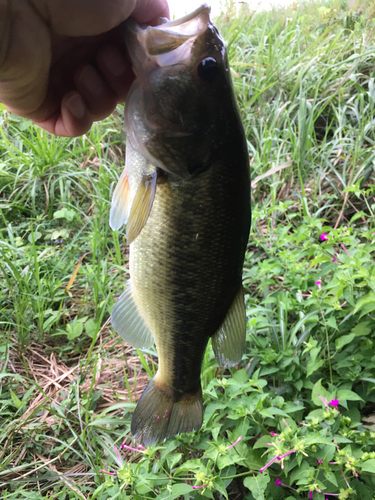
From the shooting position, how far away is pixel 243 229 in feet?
3.70

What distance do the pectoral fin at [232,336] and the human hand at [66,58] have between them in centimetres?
101

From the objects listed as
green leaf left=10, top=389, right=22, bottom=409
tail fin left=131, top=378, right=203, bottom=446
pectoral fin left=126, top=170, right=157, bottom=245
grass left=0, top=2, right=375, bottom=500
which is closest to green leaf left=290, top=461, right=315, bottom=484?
grass left=0, top=2, right=375, bottom=500

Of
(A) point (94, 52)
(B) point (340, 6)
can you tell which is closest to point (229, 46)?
(B) point (340, 6)

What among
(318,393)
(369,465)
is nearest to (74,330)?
(318,393)

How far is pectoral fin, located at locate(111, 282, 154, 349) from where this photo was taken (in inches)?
53.7

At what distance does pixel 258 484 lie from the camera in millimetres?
1341

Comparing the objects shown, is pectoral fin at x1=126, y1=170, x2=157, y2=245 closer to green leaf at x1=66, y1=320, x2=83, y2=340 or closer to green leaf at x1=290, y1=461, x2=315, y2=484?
green leaf at x1=290, y1=461, x2=315, y2=484

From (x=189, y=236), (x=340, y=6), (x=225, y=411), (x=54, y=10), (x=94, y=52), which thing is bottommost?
(x=225, y=411)

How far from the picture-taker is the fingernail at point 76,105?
4.81 feet

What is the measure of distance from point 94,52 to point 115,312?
104cm

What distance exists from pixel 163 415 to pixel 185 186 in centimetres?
92

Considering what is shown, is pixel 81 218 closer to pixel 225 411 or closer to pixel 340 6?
pixel 225 411

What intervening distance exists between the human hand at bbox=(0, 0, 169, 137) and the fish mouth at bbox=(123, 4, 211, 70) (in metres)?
0.16

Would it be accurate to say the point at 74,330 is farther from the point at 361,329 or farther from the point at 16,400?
the point at 361,329
